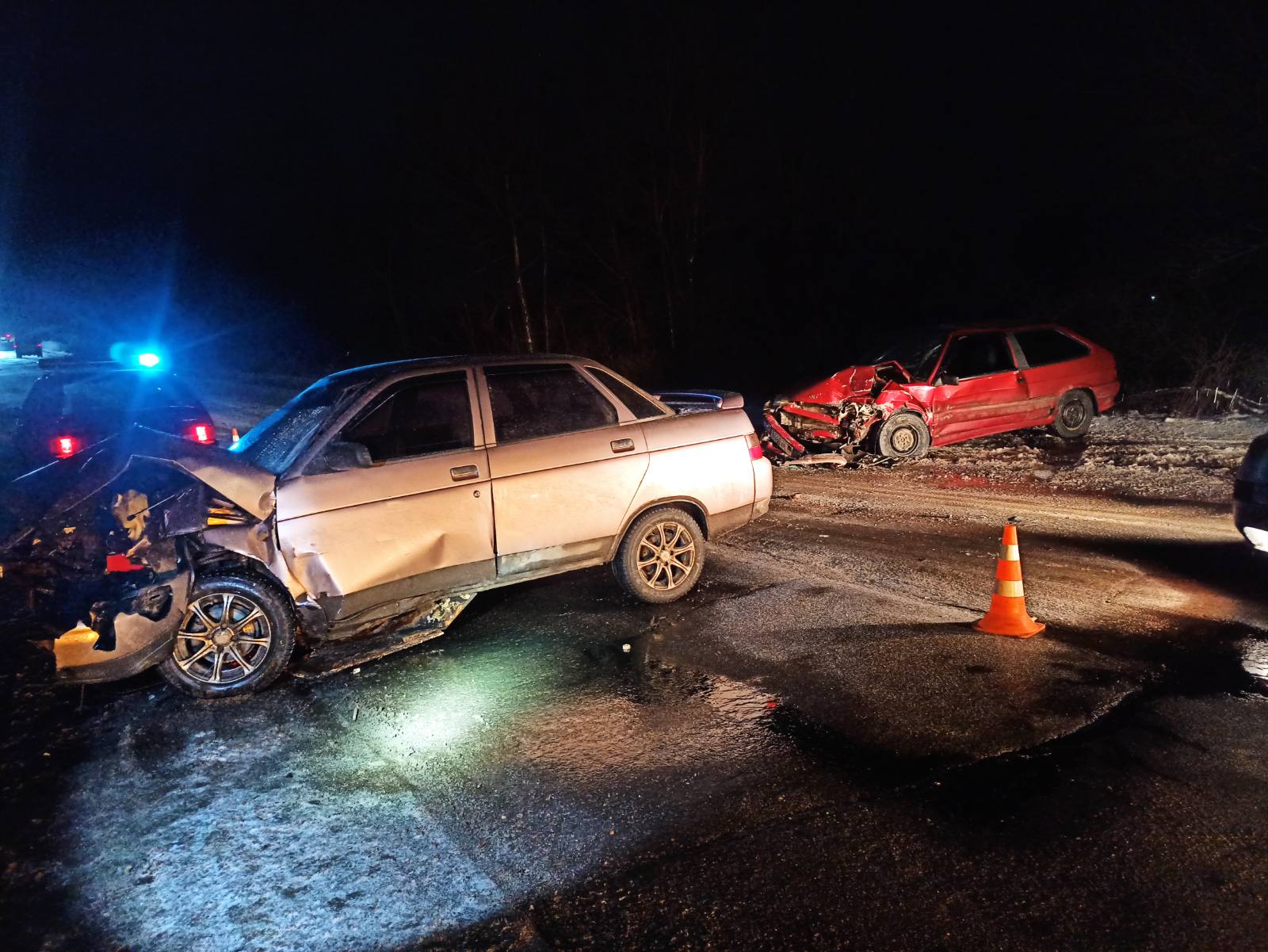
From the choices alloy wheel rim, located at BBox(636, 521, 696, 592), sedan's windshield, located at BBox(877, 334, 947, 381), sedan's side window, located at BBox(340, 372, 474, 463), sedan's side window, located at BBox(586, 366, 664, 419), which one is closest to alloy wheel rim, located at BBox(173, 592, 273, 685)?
sedan's side window, located at BBox(340, 372, 474, 463)

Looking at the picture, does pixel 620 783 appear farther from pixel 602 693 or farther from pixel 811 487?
pixel 811 487

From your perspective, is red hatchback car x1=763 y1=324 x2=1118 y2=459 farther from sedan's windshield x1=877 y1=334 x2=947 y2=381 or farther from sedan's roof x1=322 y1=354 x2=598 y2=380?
sedan's roof x1=322 y1=354 x2=598 y2=380

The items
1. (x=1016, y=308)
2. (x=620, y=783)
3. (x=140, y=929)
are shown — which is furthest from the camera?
(x=1016, y=308)

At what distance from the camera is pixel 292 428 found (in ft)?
19.1

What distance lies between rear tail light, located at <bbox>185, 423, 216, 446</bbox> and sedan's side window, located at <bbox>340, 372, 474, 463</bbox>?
6329 mm

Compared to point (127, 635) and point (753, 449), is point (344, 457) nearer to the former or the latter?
point (127, 635)

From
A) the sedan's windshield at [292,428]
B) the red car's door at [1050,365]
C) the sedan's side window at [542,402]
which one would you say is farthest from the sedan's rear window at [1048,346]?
the sedan's windshield at [292,428]

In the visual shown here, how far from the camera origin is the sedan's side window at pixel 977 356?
1182 centimetres

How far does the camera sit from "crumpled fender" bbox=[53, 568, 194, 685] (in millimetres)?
4832

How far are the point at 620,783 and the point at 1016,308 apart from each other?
60.2 ft

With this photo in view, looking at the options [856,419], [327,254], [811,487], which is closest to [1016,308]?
[856,419]

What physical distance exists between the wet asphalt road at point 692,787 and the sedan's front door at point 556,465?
64 cm

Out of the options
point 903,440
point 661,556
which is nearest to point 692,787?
point 661,556

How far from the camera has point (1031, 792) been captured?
3.81m
